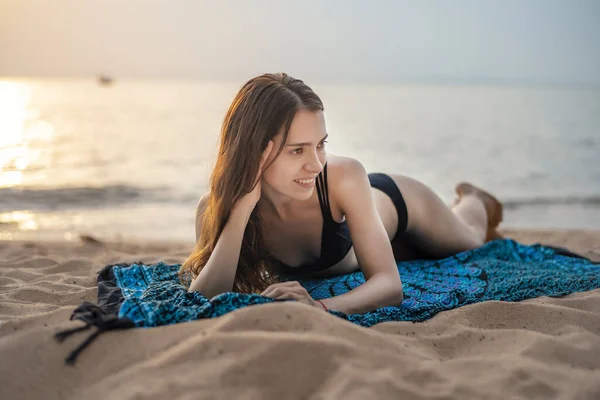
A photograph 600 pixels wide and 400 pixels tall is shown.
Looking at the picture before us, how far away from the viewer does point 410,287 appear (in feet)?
11.0

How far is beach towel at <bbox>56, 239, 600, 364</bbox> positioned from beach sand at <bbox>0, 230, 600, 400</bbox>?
4.0 inches

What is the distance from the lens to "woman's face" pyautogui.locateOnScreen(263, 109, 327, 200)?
2.72m

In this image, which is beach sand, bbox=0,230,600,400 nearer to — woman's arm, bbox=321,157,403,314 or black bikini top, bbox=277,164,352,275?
woman's arm, bbox=321,157,403,314

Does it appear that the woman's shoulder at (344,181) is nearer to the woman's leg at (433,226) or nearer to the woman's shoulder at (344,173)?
the woman's shoulder at (344,173)

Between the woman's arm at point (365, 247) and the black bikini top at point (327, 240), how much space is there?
2.7 inches

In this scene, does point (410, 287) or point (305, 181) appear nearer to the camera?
point (305, 181)

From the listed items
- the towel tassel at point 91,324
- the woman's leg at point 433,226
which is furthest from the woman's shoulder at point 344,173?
the towel tassel at point 91,324

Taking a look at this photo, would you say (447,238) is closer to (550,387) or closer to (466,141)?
(550,387)

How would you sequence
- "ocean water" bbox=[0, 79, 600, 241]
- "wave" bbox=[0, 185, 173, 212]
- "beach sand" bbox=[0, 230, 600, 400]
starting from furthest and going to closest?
"wave" bbox=[0, 185, 173, 212]
"ocean water" bbox=[0, 79, 600, 241]
"beach sand" bbox=[0, 230, 600, 400]

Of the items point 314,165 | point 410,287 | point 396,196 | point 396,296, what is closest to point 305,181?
point 314,165

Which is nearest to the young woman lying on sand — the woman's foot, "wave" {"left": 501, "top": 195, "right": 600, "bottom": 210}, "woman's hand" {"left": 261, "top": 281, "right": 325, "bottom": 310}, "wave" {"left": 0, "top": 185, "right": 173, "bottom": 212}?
"woman's hand" {"left": 261, "top": 281, "right": 325, "bottom": 310}

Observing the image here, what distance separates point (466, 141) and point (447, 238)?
1471 centimetres

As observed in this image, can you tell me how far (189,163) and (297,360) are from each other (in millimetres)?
12529

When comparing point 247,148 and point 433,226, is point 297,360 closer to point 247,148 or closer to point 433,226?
point 247,148
